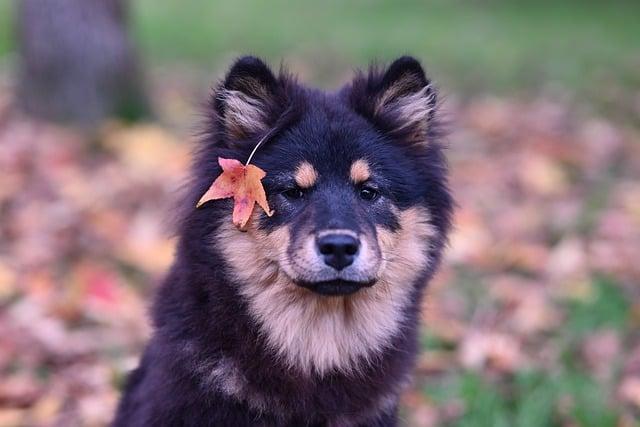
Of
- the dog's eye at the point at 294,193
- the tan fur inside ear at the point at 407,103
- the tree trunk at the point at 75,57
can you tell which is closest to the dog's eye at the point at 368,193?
the dog's eye at the point at 294,193

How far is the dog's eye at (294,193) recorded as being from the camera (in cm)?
350

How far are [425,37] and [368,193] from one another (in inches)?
465

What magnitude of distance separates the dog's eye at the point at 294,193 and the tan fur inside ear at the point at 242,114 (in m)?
0.29

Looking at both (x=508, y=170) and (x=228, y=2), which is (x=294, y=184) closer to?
(x=508, y=170)

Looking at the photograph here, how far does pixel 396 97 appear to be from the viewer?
3.76 m

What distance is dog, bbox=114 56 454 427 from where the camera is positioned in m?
3.39

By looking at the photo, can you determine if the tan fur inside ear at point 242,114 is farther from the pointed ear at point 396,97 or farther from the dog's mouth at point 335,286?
the dog's mouth at point 335,286

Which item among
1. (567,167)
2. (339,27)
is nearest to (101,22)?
(567,167)

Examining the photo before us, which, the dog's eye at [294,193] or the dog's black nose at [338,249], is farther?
the dog's eye at [294,193]

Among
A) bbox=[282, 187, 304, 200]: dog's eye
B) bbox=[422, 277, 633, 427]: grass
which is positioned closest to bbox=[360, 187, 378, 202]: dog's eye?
bbox=[282, 187, 304, 200]: dog's eye

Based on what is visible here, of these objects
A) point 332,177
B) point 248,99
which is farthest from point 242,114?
point 332,177

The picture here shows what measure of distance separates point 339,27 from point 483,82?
5306 mm

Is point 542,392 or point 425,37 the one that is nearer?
point 542,392

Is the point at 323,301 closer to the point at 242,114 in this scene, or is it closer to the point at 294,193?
the point at 294,193
